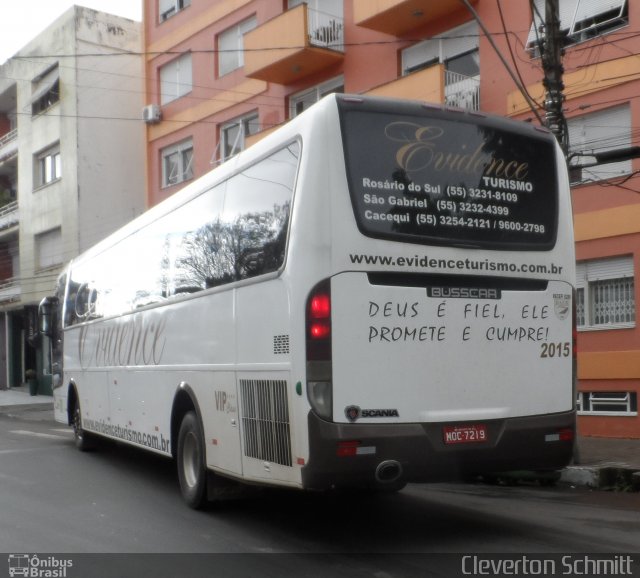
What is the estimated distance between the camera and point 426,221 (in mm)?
7137

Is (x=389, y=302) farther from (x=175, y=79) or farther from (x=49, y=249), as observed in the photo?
(x=49, y=249)

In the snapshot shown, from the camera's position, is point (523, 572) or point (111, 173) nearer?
point (523, 572)

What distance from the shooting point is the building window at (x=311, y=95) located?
73.4 ft

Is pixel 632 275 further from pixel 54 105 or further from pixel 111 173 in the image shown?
pixel 54 105

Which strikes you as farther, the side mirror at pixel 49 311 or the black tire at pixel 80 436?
the side mirror at pixel 49 311

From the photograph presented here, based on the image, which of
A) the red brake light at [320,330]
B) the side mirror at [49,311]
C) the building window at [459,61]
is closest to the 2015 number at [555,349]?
the red brake light at [320,330]

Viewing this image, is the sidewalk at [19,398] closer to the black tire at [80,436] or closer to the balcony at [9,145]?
the balcony at [9,145]

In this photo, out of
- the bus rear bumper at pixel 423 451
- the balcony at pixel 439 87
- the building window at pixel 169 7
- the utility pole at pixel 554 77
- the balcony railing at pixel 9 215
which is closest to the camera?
the bus rear bumper at pixel 423 451

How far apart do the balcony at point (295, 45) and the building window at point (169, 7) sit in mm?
6354

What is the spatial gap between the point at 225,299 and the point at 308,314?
5.57 ft

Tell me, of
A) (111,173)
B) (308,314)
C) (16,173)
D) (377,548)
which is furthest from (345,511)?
(16,173)

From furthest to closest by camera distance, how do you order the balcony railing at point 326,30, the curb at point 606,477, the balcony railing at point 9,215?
the balcony railing at point 9,215 → the balcony railing at point 326,30 → the curb at point 606,477

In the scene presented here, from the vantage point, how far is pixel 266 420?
288 inches

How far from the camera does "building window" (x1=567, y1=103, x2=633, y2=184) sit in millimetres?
15828
